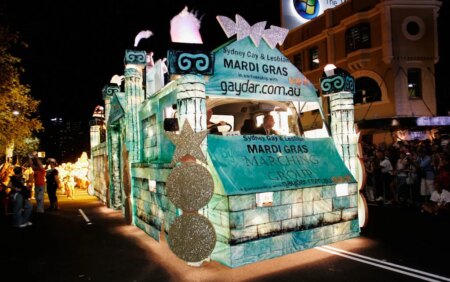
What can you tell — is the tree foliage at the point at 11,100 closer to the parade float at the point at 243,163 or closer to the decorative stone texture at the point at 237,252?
the parade float at the point at 243,163

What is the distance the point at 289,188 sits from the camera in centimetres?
584

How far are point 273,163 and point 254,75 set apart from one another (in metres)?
1.67

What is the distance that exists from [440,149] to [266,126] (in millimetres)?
6688

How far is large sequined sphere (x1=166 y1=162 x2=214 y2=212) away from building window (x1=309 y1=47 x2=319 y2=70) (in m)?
23.3

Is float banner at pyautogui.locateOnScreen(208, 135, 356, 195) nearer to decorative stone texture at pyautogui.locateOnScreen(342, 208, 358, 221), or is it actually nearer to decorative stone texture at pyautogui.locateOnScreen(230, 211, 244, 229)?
decorative stone texture at pyautogui.locateOnScreen(230, 211, 244, 229)

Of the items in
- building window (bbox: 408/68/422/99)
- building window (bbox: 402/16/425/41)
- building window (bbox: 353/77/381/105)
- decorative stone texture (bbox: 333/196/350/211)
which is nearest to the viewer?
decorative stone texture (bbox: 333/196/350/211)

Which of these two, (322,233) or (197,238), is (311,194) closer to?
(322,233)

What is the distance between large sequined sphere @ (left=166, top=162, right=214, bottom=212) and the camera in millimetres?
5250

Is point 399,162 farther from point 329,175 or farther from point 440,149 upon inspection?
point 329,175

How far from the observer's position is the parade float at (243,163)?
17.5ft

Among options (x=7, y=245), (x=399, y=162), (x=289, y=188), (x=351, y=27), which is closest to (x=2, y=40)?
(x=7, y=245)

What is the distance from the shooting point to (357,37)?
22.8 meters

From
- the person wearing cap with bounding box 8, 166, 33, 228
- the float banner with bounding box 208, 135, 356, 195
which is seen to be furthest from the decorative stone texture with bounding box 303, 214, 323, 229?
the person wearing cap with bounding box 8, 166, 33, 228

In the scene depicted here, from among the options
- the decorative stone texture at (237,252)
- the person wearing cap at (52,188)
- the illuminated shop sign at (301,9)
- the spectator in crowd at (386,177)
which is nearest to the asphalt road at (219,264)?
the decorative stone texture at (237,252)
